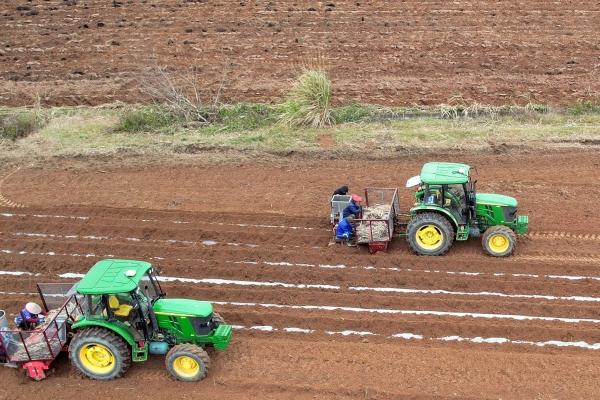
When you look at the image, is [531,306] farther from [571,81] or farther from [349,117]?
[571,81]

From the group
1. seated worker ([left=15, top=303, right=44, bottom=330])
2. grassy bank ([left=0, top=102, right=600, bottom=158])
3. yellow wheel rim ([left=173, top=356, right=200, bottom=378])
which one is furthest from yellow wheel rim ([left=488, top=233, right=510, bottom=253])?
seated worker ([left=15, top=303, right=44, bottom=330])

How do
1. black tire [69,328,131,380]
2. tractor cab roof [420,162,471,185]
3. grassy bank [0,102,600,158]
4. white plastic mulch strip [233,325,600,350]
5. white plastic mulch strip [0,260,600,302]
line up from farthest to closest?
grassy bank [0,102,600,158] → tractor cab roof [420,162,471,185] → white plastic mulch strip [0,260,600,302] → white plastic mulch strip [233,325,600,350] → black tire [69,328,131,380]

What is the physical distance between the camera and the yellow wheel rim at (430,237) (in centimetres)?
1240

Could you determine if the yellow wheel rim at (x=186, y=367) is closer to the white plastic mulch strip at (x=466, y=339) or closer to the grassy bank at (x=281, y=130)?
the white plastic mulch strip at (x=466, y=339)

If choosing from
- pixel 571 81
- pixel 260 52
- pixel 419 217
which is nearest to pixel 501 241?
pixel 419 217

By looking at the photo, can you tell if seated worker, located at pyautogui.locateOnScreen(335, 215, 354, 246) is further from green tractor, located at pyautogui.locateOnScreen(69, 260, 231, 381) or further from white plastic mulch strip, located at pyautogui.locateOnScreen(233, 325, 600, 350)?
green tractor, located at pyautogui.locateOnScreen(69, 260, 231, 381)

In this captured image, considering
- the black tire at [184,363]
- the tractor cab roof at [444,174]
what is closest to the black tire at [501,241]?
the tractor cab roof at [444,174]

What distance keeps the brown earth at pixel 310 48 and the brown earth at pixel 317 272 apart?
5.45m

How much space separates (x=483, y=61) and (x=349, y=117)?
6.51m

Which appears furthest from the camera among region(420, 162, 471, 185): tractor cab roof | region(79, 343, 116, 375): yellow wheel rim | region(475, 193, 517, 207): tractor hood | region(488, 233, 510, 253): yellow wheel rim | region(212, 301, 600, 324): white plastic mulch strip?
region(475, 193, 517, 207): tractor hood

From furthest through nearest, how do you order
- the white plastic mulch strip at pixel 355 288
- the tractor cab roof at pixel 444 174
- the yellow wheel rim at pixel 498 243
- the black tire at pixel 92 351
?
1. the yellow wheel rim at pixel 498 243
2. the tractor cab roof at pixel 444 174
3. the white plastic mulch strip at pixel 355 288
4. the black tire at pixel 92 351

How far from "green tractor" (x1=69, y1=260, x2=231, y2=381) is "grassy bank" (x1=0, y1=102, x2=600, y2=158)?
8.09 metres

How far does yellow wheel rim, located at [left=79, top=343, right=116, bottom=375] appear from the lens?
376 inches

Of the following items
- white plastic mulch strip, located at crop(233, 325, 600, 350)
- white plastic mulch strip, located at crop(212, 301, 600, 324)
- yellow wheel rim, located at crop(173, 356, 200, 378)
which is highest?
yellow wheel rim, located at crop(173, 356, 200, 378)
